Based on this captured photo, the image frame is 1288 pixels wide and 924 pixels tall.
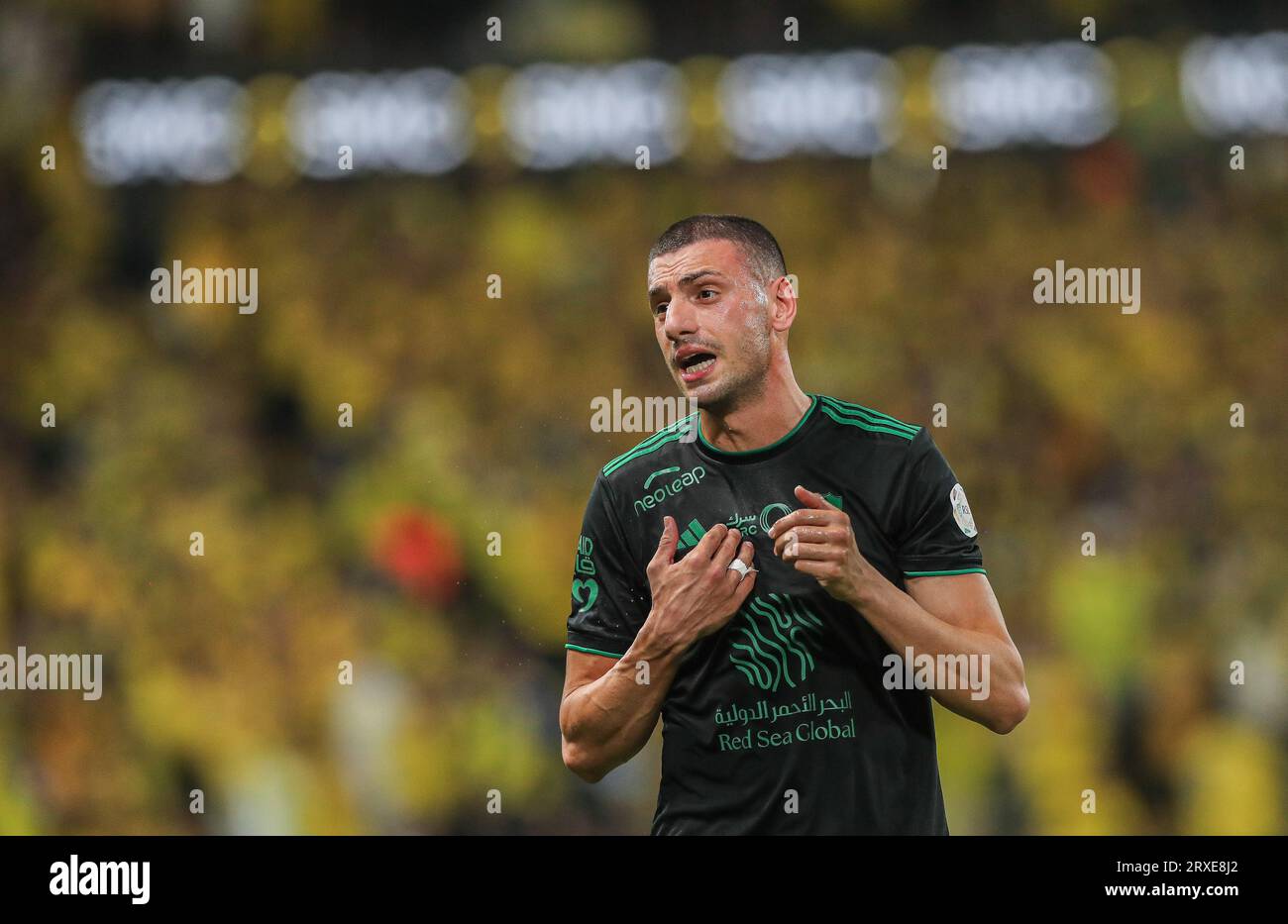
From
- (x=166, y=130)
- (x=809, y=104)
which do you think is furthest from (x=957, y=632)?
(x=166, y=130)

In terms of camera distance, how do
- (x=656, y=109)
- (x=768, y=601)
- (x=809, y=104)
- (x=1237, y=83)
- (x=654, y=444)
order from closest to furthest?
(x=768, y=601), (x=654, y=444), (x=1237, y=83), (x=809, y=104), (x=656, y=109)

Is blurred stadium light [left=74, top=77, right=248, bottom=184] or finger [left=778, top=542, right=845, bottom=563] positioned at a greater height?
blurred stadium light [left=74, top=77, right=248, bottom=184]

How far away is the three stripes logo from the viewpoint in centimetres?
274

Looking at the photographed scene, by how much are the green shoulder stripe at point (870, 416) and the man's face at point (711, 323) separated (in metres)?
0.16

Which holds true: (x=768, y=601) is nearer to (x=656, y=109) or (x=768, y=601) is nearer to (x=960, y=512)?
(x=960, y=512)

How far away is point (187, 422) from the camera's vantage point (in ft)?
28.6

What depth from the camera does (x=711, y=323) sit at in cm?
283

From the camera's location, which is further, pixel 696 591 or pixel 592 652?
pixel 592 652

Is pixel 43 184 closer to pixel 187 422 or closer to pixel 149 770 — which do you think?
pixel 187 422

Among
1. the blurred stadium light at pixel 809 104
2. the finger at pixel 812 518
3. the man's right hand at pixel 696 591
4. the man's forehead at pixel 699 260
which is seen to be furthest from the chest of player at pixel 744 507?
the blurred stadium light at pixel 809 104

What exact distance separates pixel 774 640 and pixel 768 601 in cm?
7

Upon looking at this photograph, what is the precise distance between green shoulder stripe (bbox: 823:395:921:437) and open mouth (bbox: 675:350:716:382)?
0.26 m

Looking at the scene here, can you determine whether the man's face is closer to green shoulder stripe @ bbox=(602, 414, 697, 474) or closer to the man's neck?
the man's neck

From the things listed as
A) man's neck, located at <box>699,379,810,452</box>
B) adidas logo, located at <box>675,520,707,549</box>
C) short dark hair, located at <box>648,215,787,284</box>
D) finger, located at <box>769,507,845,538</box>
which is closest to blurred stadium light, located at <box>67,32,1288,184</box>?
short dark hair, located at <box>648,215,787,284</box>
